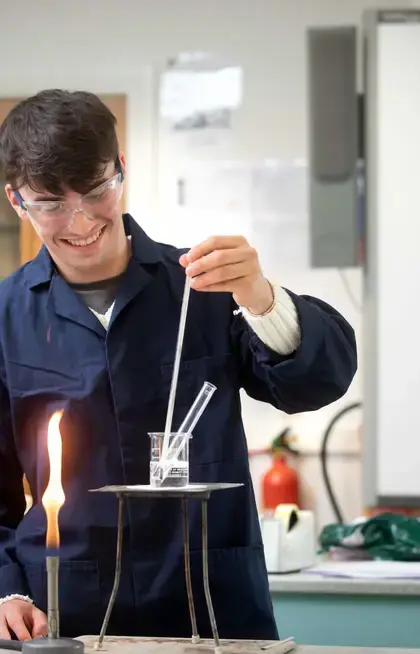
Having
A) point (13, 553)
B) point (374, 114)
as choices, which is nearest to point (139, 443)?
point (13, 553)

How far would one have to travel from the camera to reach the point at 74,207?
4.62 feet

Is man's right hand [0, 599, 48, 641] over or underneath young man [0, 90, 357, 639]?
underneath

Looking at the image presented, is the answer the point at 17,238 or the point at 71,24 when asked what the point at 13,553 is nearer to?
the point at 17,238

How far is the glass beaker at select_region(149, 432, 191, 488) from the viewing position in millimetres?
1212

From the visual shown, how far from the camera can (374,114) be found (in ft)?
9.04

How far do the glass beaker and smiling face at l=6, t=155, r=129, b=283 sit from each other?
358mm

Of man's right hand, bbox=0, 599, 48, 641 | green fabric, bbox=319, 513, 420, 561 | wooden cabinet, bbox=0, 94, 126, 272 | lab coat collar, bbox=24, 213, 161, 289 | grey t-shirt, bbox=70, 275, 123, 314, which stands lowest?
green fabric, bbox=319, 513, 420, 561

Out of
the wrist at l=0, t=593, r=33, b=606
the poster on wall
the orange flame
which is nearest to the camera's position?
the orange flame

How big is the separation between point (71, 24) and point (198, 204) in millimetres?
844

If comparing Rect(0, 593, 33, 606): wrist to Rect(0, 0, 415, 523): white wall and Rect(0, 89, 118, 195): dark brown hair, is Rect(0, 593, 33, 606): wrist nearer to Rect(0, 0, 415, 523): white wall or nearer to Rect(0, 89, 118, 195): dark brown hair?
Rect(0, 89, 118, 195): dark brown hair

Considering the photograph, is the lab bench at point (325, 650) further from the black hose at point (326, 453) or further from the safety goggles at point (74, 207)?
the black hose at point (326, 453)

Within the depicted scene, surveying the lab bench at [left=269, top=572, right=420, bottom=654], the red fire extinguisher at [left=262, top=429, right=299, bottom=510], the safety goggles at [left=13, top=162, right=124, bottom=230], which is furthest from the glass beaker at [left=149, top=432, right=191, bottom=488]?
the red fire extinguisher at [left=262, top=429, right=299, bottom=510]

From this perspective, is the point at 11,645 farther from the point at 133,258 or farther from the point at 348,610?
the point at 348,610

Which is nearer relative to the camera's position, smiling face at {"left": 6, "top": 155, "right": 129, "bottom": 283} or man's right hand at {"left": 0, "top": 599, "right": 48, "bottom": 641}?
man's right hand at {"left": 0, "top": 599, "right": 48, "bottom": 641}
